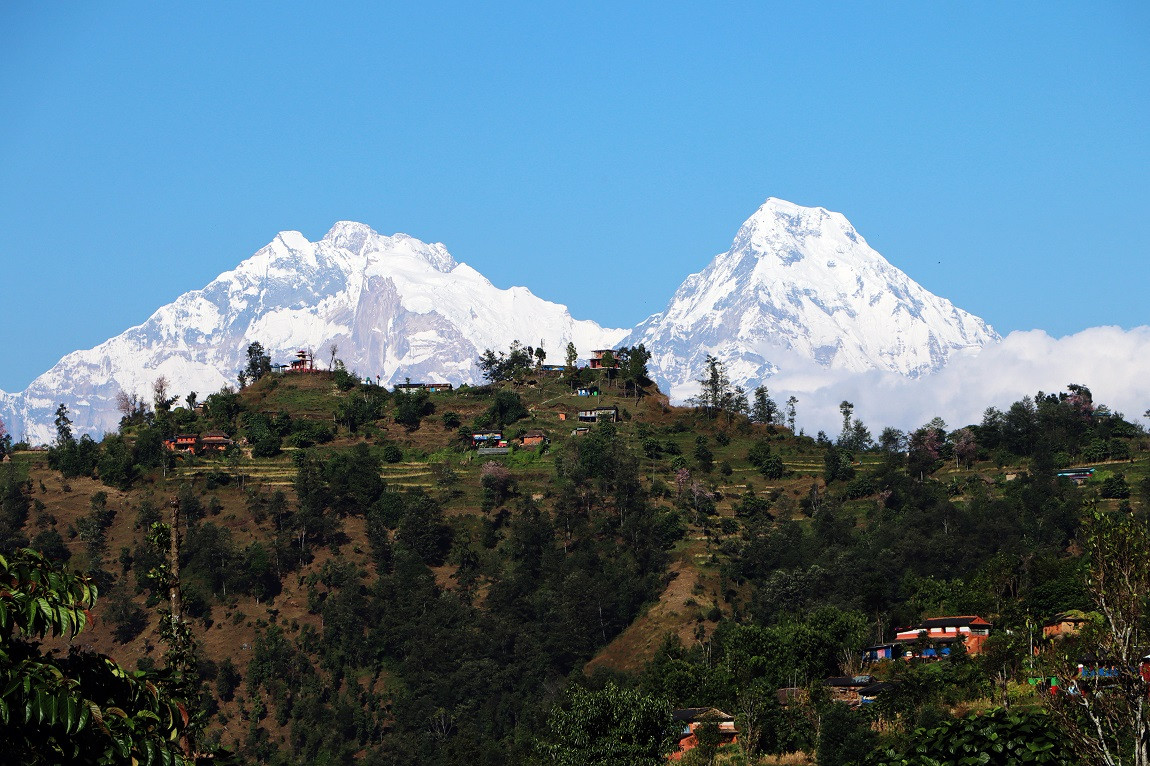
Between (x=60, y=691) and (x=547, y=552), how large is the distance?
10700 centimetres

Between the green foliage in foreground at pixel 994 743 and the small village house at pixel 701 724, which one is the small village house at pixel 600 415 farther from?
the green foliage in foreground at pixel 994 743

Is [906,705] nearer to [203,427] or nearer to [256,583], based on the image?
[256,583]

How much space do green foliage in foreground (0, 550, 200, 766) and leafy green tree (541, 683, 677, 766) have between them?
27.6 m

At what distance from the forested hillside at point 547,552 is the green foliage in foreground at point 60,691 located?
45.5 meters

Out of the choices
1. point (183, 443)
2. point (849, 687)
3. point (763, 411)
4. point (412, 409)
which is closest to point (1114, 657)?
point (849, 687)

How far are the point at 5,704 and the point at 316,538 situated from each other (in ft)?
378

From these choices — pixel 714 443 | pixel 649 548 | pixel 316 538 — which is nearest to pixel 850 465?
pixel 714 443

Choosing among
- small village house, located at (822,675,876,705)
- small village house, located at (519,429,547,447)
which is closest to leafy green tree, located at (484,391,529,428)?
small village house, located at (519,429,547,447)

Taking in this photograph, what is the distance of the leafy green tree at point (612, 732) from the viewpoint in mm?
41688

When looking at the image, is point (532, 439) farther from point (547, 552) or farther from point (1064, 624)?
point (1064, 624)

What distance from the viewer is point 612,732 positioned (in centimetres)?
4281

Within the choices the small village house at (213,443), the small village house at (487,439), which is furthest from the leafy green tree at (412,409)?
the small village house at (213,443)

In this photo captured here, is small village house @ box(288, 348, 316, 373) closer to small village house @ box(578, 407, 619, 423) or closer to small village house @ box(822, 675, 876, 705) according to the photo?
small village house @ box(578, 407, 619, 423)

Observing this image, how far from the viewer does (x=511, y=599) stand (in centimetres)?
11431
